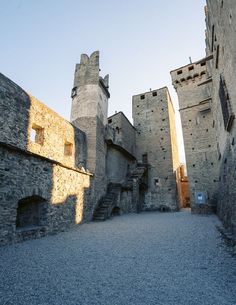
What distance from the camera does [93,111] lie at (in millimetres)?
11867

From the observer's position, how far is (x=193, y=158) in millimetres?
14820

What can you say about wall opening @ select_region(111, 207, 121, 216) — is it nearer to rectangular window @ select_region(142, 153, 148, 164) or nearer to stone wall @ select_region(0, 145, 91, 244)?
stone wall @ select_region(0, 145, 91, 244)

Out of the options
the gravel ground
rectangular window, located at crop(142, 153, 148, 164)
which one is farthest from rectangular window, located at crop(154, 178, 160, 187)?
the gravel ground

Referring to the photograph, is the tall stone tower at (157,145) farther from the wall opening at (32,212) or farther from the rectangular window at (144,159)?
the wall opening at (32,212)

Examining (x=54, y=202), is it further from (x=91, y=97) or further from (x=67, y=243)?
(x=91, y=97)

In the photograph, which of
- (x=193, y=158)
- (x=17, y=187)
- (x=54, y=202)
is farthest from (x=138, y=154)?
(x=17, y=187)

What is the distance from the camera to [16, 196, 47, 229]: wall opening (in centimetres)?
649

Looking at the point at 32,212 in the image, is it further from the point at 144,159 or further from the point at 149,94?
the point at 149,94

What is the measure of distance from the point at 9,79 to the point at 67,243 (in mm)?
6802

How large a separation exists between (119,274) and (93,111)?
34.0ft

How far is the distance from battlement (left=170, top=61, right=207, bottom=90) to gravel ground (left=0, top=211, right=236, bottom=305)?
16.2 meters

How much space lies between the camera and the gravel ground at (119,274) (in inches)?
88.7

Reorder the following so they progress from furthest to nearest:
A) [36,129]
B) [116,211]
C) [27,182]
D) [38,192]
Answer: [116,211]
[36,129]
[38,192]
[27,182]

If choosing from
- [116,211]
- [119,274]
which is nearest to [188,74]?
[116,211]
